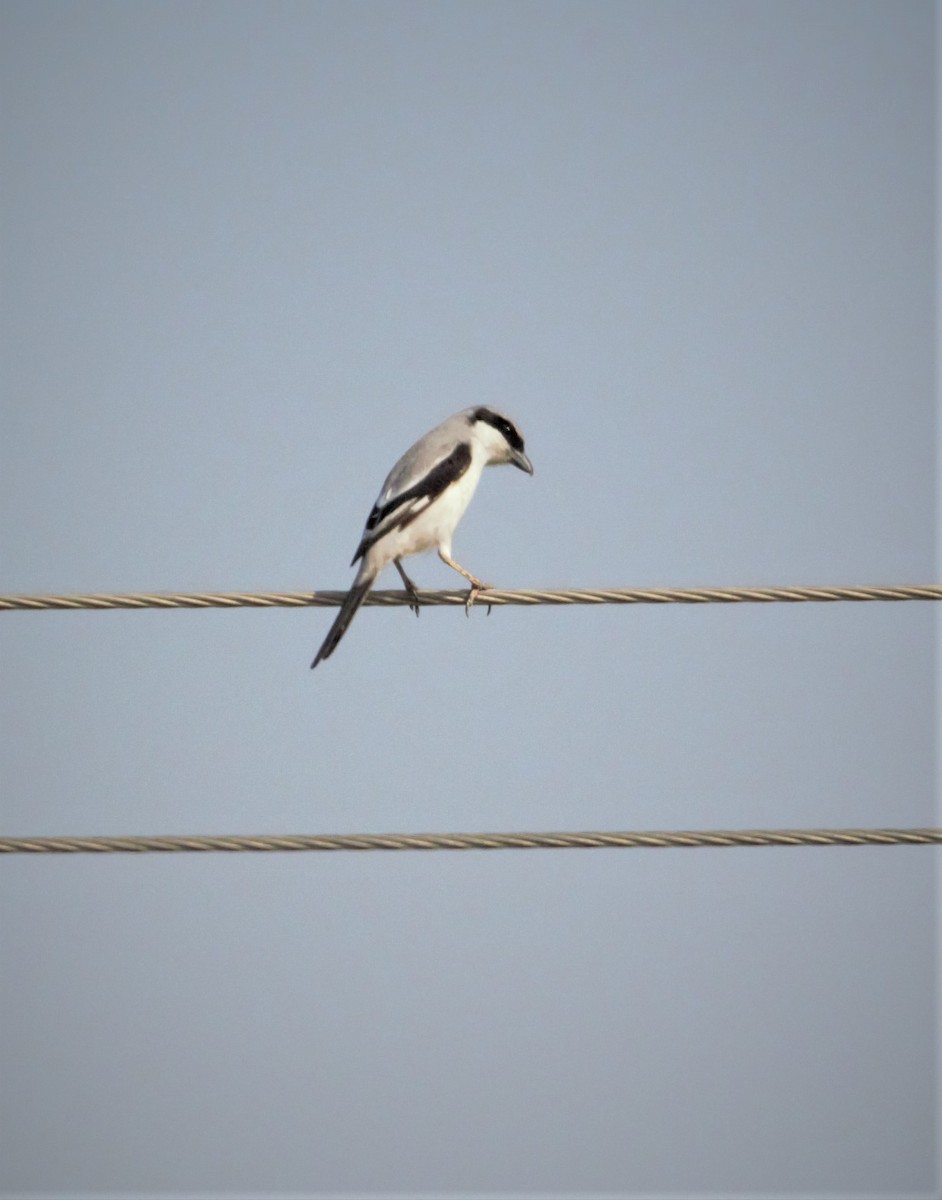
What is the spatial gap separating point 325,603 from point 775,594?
1.73 meters

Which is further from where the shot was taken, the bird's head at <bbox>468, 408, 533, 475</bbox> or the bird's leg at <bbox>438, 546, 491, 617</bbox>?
the bird's head at <bbox>468, 408, 533, 475</bbox>

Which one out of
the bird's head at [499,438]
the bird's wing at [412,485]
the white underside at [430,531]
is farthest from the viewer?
the bird's head at [499,438]

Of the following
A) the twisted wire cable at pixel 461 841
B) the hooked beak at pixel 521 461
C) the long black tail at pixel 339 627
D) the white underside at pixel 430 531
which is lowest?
the twisted wire cable at pixel 461 841

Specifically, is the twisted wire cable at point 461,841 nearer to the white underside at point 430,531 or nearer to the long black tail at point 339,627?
the long black tail at point 339,627

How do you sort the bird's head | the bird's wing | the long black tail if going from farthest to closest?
1. the bird's head
2. the bird's wing
3. the long black tail

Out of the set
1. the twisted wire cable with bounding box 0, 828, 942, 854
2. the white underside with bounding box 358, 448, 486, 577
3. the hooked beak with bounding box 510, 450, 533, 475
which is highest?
the hooked beak with bounding box 510, 450, 533, 475

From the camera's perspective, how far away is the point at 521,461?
27.2 ft

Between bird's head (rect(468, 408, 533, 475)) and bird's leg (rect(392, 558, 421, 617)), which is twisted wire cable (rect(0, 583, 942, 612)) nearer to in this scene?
bird's leg (rect(392, 558, 421, 617))

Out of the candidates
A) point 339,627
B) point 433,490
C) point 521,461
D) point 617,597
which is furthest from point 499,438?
point 617,597

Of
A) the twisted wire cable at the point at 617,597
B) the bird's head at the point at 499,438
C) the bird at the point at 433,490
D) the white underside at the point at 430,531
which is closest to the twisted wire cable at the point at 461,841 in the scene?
the twisted wire cable at the point at 617,597

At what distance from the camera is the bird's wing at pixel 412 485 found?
7.11 metres

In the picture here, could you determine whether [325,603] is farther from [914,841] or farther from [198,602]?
[914,841]

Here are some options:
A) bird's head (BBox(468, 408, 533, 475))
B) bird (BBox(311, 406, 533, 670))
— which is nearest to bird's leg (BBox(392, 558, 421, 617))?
A: bird (BBox(311, 406, 533, 670))

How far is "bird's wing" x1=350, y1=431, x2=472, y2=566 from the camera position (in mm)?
7109
